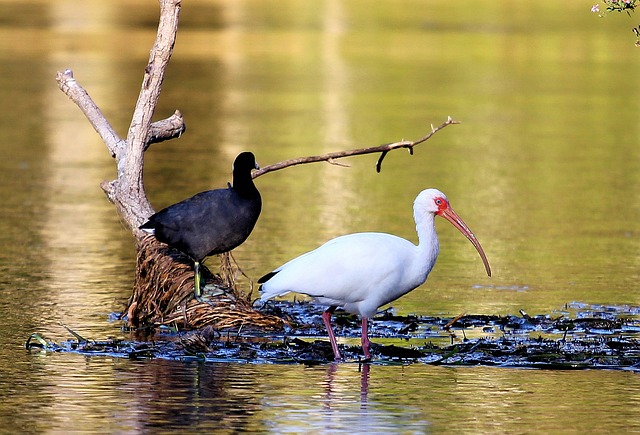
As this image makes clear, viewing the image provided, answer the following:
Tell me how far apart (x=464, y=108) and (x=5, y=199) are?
1679 cm

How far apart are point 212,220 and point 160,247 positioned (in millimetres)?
1023

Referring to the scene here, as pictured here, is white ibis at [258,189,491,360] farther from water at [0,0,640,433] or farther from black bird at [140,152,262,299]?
black bird at [140,152,262,299]

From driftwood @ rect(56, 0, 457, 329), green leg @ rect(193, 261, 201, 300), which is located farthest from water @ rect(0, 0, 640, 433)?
green leg @ rect(193, 261, 201, 300)

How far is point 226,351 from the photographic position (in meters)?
12.4

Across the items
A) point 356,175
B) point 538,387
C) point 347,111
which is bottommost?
point 538,387

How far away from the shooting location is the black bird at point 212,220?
13.6 metres

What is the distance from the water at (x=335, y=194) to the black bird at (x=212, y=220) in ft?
3.15

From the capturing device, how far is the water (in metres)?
10.6

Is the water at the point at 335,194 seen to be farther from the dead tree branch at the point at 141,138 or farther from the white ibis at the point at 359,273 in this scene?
the dead tree branch at the point at 141,138

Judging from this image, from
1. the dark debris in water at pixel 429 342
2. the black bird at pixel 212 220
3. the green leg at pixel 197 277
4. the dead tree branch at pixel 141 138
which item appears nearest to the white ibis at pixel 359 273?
the dark debris in water at pixel 429 342

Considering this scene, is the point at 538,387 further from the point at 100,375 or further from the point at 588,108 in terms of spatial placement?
the point at 588,108

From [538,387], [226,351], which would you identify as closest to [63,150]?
[226,351]

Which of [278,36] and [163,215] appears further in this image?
[278,36]

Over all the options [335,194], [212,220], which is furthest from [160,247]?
[335,194]
